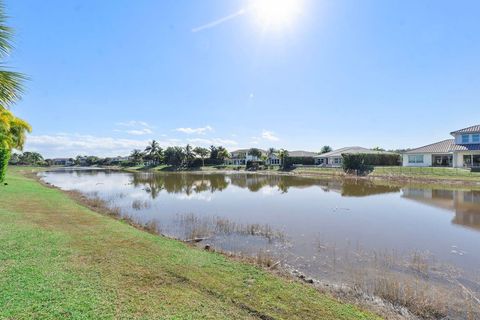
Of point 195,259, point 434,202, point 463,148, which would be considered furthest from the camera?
point 463,148

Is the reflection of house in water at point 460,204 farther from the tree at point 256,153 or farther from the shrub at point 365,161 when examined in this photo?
the tree at point 256,153

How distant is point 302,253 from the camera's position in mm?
8898

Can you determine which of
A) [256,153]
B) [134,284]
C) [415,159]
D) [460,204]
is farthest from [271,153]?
[134,284]

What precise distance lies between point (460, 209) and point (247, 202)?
13.4 m

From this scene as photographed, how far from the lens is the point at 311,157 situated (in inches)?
2643

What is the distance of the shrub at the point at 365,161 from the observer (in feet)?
147

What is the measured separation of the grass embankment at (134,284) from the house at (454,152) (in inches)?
1739

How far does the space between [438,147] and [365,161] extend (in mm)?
10989

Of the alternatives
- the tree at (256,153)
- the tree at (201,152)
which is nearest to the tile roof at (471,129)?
the tree at (256,153)

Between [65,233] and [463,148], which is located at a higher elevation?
[463,148]

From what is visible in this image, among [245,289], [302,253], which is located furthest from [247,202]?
[245,289]

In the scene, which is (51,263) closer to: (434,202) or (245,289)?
(245,289)

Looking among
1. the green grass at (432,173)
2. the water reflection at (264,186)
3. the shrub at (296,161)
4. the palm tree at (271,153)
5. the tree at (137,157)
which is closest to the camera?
the water reflection at (264,186)

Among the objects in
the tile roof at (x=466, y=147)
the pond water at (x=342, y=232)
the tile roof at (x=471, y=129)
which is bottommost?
the pond water at (x=342, y=232)
